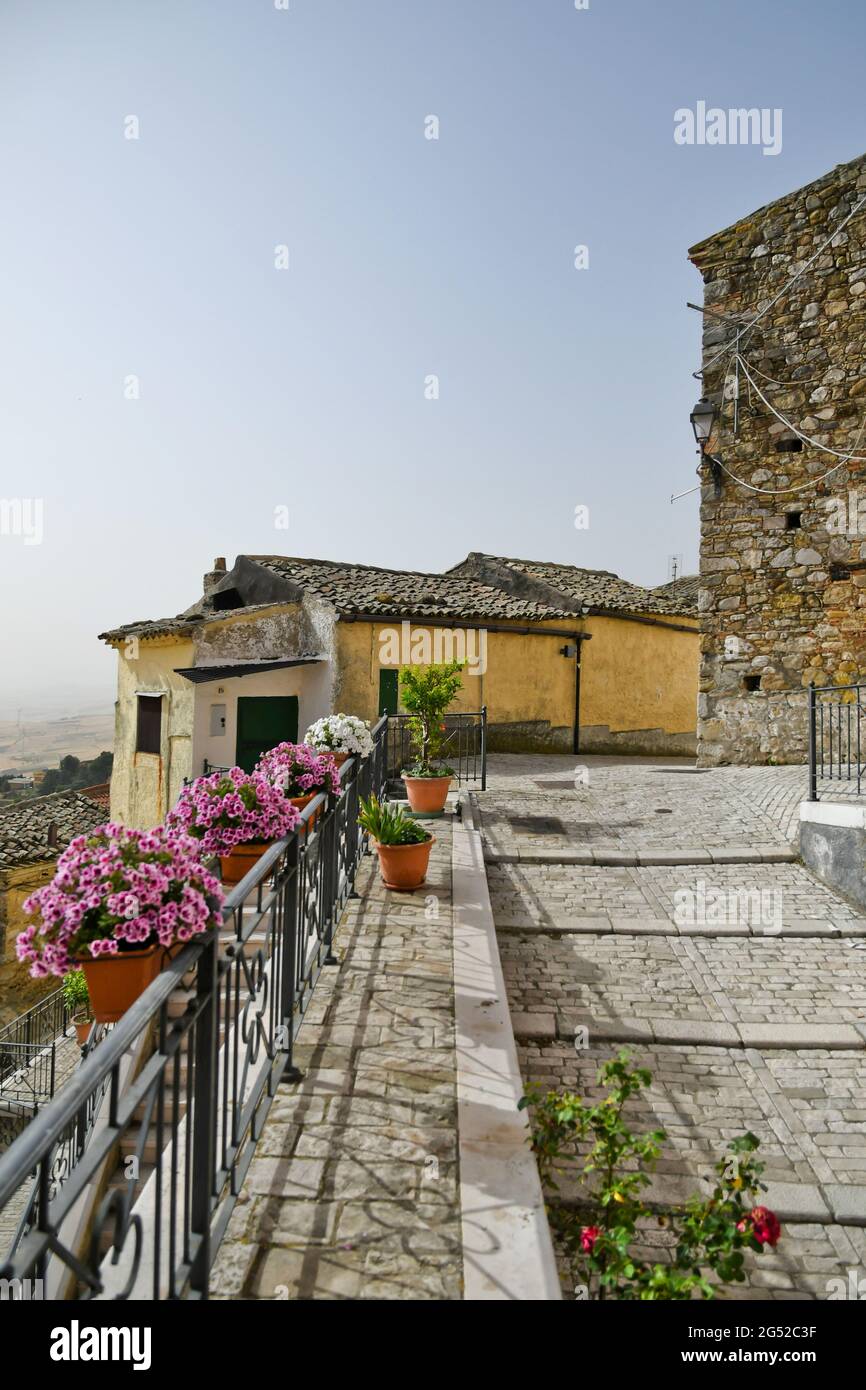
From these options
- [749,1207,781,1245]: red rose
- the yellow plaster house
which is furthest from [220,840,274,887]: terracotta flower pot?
the yellow plaster house

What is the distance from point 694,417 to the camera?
1165 centimetres

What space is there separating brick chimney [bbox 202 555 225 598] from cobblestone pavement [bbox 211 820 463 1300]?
20.7 metres

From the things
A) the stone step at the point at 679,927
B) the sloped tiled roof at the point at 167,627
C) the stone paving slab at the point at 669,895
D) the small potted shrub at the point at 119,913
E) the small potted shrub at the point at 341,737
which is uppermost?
the sloped tiled roof at the point at 167,627

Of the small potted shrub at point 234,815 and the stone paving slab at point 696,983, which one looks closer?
the small potted shrub at point 234,815

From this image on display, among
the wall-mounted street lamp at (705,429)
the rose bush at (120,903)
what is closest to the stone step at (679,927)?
the rose bush at (120,903)

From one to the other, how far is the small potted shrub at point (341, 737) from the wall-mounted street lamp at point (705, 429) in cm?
762

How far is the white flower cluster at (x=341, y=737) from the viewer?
7.20 m

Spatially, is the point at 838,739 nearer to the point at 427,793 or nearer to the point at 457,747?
the point at 427,793

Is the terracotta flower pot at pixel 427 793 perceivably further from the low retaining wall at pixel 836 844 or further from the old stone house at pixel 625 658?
the old stone house at pixel 625 658

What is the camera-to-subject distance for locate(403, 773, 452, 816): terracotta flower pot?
8.62 metres

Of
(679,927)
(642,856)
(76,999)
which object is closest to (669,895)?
(679,927)

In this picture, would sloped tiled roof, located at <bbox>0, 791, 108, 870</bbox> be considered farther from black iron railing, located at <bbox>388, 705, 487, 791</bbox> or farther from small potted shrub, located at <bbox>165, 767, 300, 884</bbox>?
small potted shrub, located at <bbox>165, 767, 300, 884</bbox>

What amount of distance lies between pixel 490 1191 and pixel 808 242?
43.0 ft
